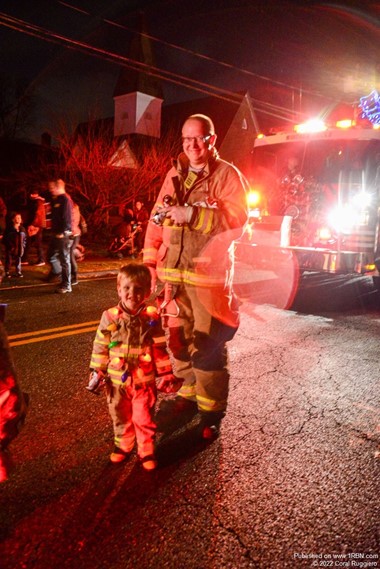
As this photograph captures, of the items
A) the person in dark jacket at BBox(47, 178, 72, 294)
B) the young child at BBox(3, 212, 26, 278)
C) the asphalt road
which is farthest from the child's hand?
the young child at BBox(3, 212, 26, 278)

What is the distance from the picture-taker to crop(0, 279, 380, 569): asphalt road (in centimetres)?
225

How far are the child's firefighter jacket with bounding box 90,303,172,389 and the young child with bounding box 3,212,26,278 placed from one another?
7.68m

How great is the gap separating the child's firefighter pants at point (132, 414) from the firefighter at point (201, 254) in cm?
54

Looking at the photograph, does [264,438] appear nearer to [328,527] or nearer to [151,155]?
[328,527]

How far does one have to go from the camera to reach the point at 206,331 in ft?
10.7

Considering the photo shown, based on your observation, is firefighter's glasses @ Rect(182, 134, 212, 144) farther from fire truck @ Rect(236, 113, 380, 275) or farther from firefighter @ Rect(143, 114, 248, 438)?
fire truck @ Rect(236, 113, 380, 275)

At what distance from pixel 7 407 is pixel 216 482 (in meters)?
1.27

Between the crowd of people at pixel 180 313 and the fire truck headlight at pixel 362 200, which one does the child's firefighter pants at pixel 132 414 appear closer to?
the crowd of people at pixel 180 313

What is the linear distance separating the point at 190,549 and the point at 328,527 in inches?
29.0

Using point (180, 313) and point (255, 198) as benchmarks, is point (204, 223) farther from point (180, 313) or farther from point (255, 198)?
point (255, 198)

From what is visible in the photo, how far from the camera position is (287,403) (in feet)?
13.0

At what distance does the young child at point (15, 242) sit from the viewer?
32.7 feet

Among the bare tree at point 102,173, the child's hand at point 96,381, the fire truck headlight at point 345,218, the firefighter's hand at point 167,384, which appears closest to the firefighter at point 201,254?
the firefighter's hand at point 167,384

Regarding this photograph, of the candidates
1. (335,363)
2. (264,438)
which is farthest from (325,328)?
(264,438)
